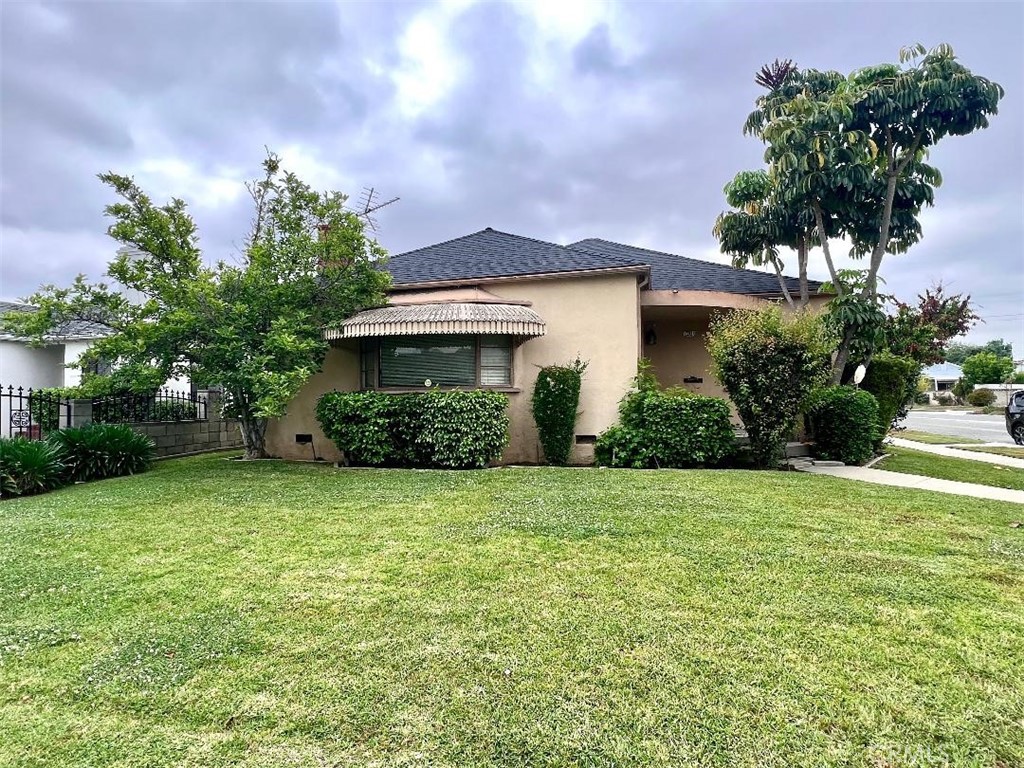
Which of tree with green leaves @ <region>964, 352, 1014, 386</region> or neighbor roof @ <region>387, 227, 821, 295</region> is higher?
neighbor roof @ <region>387, 227, 821, 295</region>

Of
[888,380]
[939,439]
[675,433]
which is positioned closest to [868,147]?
[888,380]

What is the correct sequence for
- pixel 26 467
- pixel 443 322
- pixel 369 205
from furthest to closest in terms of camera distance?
1. pixel 369 205
2. pixel 443 322
3. pixel 26 467

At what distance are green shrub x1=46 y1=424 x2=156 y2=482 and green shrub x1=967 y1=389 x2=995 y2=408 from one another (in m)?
66.0

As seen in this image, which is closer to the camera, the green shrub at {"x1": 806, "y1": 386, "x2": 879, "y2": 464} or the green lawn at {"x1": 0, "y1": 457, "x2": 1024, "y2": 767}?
the green lawn at {"x1": 0, "y1": 457, "x2": 1024, "y2": 767}

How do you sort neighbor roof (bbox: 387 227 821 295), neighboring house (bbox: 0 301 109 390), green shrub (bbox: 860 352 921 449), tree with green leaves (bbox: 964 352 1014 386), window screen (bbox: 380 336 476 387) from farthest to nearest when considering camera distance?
tree with green leaves (bbox: 964 352 1014 386), neighboring house (bbox: 0 301 109 390), green shrub (bbox: 860 352 921 449), neighbor roof (bbox: 387 227 821 295), window screen (bbox: 380 336 476 387)

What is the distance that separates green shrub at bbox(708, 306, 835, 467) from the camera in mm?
11555

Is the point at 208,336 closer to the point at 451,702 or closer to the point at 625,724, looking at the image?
the point at 451,702

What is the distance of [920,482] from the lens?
1097 centimetres

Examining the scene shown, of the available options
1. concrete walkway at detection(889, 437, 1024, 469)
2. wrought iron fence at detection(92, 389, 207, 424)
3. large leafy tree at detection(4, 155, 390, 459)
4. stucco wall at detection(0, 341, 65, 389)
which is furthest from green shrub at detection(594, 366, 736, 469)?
stucco wall at detection(0, 341, 65, 389)

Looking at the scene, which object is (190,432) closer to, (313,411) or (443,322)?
(313,411)

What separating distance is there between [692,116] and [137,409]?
2103 cm

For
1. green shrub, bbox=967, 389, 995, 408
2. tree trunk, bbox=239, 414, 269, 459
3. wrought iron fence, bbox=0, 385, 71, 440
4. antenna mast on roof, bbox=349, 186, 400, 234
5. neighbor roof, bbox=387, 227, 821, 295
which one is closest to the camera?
wrought iron fence, bbox=0, 385, 71, 440

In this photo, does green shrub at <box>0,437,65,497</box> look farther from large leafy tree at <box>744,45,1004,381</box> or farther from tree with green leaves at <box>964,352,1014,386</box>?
tree with green leaves at <box>964,352,1014,386</box>

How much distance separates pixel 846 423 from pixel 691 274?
6588 mm
